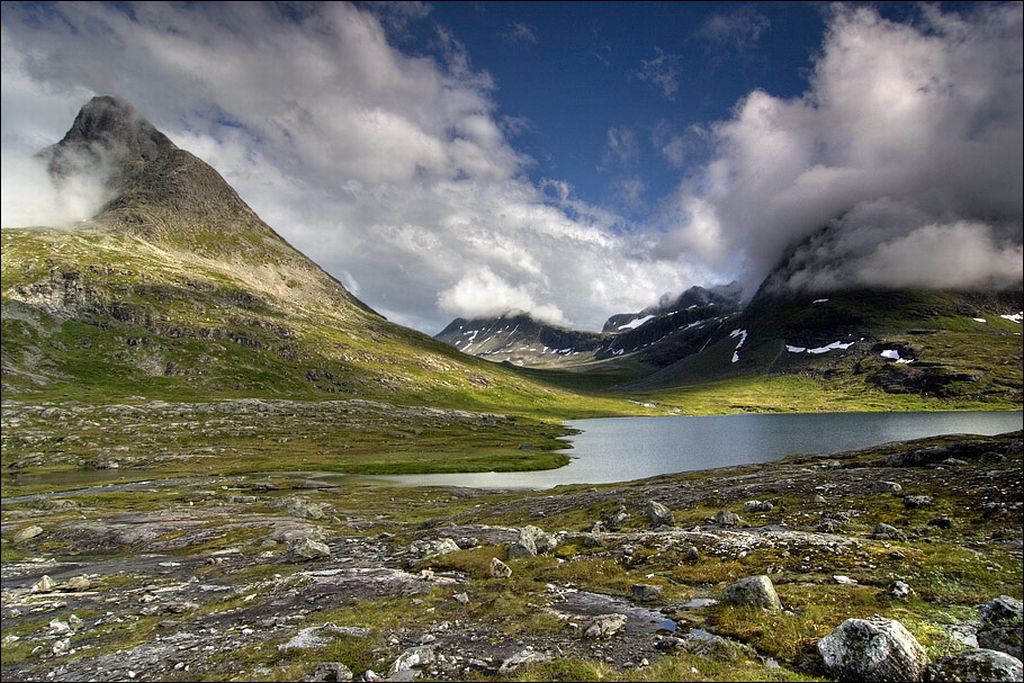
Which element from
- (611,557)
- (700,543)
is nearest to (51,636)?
(611,557)

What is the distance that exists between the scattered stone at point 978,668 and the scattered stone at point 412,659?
13442 mm

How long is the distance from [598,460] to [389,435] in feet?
241

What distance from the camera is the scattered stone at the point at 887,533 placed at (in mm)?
26188

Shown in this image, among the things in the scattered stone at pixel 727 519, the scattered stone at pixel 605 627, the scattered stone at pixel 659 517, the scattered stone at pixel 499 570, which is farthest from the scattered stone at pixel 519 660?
Result: the scattered stone at pixel 659 517

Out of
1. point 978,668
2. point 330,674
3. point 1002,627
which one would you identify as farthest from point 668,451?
point 330,674

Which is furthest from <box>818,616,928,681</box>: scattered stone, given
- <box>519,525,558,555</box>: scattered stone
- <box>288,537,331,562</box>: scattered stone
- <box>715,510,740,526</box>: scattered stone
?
<box>288,537,331,562</box>: scattered stone

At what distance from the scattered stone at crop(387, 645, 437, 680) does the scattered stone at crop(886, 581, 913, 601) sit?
16.2 m

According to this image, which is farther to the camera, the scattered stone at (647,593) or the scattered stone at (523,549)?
the scattered stone at (523,549)

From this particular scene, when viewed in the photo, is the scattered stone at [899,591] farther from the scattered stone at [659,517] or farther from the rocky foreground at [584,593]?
the scattered stone at [659,517]

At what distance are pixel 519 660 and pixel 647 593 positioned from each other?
7.81m

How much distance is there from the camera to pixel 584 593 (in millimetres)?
22531

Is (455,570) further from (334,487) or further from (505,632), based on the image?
(334,487)

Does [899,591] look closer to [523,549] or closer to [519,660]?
[519,660]

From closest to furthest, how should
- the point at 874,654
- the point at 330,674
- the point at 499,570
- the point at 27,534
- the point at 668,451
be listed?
the point at 874,654 < the point at 330,674 < the point at 499,570 < the point at 27,534 < the point at 668,451
